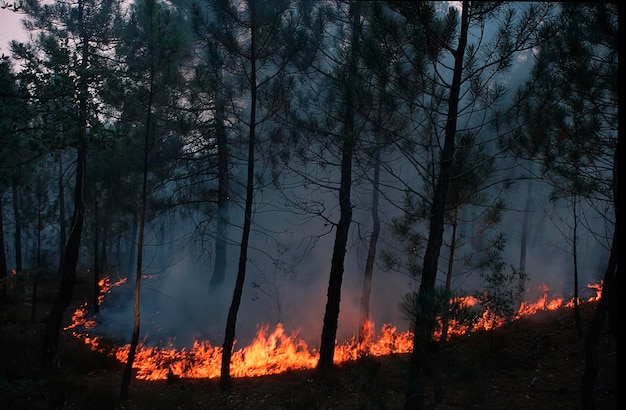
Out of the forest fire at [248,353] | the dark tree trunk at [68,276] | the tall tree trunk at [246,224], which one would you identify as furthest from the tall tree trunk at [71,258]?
the tall tree trunk at [246,224]

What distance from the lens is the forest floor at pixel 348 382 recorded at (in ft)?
24.8

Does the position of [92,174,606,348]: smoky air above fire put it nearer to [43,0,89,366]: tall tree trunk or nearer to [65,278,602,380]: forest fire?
[65,278,602,380]: forest fire

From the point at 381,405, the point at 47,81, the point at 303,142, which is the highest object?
the point at 303,142

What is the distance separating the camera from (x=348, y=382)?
30.8 ft

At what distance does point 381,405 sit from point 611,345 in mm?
7240

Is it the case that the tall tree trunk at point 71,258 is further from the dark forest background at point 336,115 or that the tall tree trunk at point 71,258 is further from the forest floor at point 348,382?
the forest floor at point 348,382

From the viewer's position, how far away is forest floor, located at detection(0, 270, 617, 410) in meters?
7.56

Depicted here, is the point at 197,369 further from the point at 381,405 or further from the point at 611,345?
the point at 611,345

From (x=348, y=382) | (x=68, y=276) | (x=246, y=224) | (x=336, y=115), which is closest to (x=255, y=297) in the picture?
(x=68, y=276)

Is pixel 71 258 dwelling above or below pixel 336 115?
below

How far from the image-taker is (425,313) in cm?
376

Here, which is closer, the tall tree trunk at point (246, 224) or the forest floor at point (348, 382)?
the forest floor at point (348, 382)

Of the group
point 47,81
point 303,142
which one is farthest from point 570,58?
point 47,81

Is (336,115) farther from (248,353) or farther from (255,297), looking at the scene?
(255,297)
